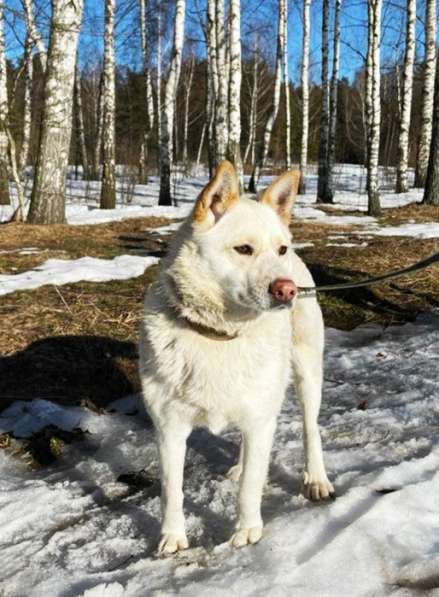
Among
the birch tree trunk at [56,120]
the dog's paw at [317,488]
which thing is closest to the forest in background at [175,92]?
the birch tree trunk at [56,120]

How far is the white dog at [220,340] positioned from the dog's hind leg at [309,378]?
15 cm

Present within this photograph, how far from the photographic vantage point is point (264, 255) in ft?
7.62

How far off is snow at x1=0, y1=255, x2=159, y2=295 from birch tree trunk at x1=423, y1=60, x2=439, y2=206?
666cm

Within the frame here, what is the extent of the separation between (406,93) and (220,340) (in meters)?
18.5

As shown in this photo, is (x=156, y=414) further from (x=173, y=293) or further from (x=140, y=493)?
(x=140, y=493)

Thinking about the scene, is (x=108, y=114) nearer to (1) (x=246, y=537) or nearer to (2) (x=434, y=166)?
(2) (x=434, y=166)

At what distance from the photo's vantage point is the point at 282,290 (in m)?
2.13

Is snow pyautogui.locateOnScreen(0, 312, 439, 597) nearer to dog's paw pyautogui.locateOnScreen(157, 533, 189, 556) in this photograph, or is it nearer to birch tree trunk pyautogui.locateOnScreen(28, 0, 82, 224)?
dog's paw pyautogui.locateOnScreen(157, 533, 189, 556)

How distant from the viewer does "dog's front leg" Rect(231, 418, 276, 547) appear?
2223mm

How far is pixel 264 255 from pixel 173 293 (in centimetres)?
44

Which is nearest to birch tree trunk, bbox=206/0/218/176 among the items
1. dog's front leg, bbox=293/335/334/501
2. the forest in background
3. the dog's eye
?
the forest in background

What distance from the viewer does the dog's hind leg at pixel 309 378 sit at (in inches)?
103

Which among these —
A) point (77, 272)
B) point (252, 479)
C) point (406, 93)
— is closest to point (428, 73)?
point (406, 93)

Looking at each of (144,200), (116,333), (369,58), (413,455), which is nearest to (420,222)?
(369,58)
